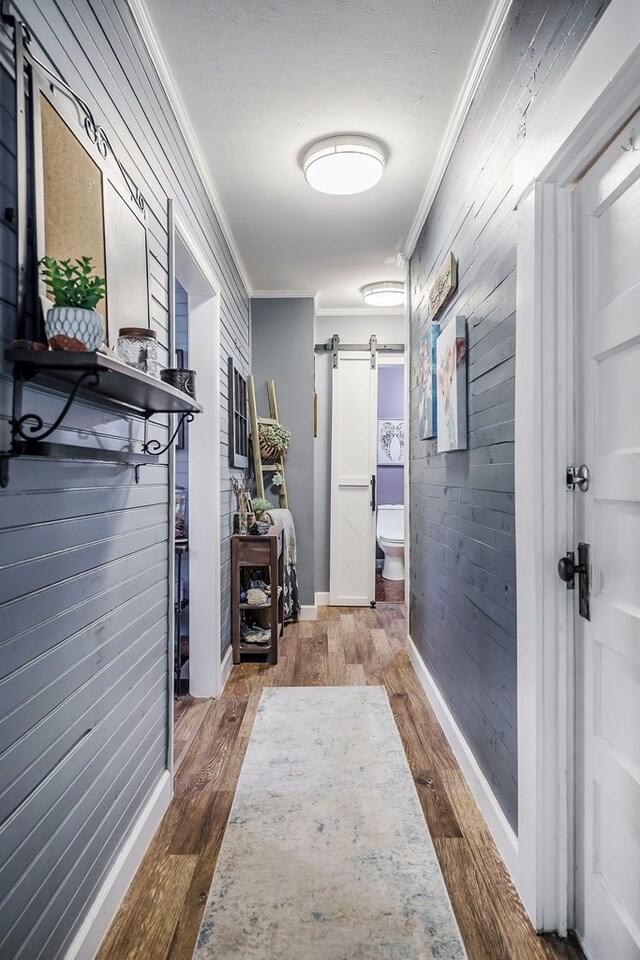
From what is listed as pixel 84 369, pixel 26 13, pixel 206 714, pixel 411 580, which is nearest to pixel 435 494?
pixel 411 580

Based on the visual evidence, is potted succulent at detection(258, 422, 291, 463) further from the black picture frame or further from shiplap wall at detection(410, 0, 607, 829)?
shiplap wall at detection(410, 0, 607, 829)

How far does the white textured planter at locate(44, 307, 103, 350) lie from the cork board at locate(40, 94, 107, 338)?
159mm

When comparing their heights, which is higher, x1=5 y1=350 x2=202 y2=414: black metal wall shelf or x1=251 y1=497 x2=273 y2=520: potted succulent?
x1=5 y1=350 x2=202 y2=414: black metal wall shelf

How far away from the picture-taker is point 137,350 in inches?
52.6

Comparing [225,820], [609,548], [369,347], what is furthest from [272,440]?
[609,548]

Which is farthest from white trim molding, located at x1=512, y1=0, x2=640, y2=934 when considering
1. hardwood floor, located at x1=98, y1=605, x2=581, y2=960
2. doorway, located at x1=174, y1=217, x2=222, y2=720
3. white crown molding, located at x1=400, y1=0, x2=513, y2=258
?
doorway, located at x1=174, y1=217, x2=222, y2=720

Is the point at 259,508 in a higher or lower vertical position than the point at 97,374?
lower

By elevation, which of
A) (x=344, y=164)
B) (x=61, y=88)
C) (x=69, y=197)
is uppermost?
(x=344, y=164)

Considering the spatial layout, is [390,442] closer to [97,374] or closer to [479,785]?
[479,785]

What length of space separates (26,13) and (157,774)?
6.65 feet

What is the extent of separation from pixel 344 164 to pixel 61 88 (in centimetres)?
151

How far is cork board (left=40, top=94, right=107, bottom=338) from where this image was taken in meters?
1.05

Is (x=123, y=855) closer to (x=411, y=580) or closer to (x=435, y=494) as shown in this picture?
(x=435, y=494)

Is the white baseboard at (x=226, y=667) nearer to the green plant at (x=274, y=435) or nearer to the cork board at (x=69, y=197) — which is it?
the green plant at (x=274, y=435)
